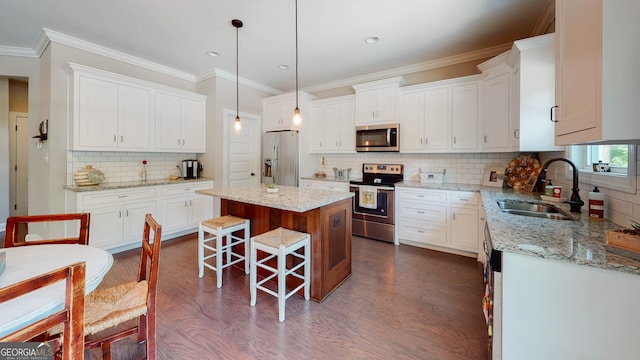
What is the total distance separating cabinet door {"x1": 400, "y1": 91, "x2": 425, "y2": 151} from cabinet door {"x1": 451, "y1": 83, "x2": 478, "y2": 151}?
41 cm

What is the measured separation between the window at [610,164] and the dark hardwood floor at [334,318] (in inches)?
49.9

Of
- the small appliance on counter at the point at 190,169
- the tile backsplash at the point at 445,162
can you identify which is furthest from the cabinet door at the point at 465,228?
the small appliance on counter at the point at 190,169

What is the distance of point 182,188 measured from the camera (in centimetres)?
399

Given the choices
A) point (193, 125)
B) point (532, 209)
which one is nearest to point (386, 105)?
point (532, 209)

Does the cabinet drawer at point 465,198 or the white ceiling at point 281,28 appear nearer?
the white ceiling at point 281,28

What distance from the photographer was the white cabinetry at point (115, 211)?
3.08m

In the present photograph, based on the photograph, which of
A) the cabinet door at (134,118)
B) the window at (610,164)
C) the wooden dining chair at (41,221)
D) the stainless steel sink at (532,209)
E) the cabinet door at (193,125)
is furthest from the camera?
the cabinet door at (193,125)

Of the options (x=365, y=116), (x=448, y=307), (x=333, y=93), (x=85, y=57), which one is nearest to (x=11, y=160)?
(x=85, y=57)

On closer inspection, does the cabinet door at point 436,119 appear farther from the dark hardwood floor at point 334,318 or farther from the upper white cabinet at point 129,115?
the upper white cabinet at point 129,115

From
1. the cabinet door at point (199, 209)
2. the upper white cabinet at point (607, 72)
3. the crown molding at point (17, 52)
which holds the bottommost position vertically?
the cabinet door at point (199, 209)

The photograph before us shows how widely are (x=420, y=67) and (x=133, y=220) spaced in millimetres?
4770

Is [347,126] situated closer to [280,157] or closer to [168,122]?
[280,157]

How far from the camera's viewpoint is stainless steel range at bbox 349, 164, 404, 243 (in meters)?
3.73

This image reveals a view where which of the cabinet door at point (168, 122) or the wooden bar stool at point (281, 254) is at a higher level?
the cabinet door at point (168, 122)
